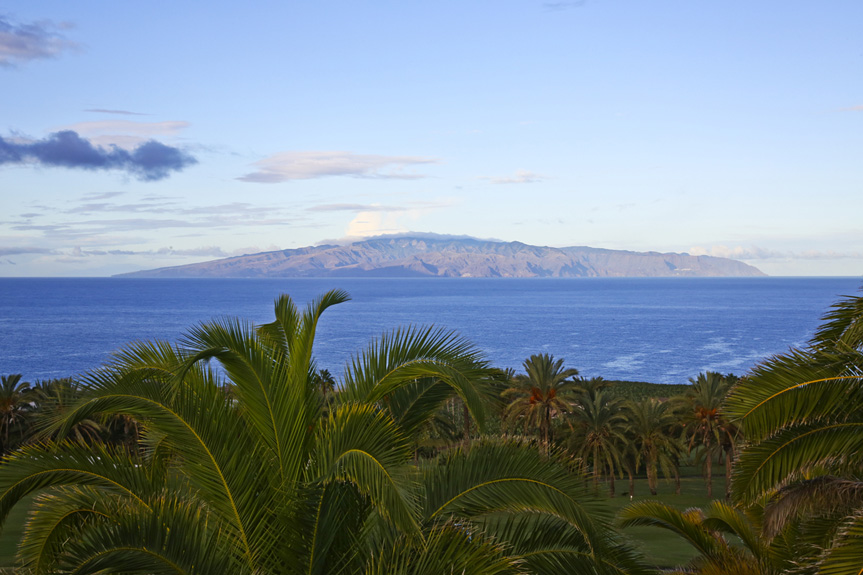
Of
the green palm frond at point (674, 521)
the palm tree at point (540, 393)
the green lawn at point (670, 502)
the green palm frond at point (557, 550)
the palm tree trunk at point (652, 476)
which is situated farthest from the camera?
the palm tree trunk at point (652, 476)

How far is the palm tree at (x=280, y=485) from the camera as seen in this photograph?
17.7ft

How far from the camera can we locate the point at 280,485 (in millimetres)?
6324

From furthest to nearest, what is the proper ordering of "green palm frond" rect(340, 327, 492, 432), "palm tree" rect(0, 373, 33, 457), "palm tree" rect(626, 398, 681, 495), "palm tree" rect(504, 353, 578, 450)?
"palm tree" rect(626, 398, 681, 495), "palm tree" rect(504, 353, 578, 450), "palm tree" rect(0, 373, 33, 457), "green palm frond" rect(340, 327, 492, 432)

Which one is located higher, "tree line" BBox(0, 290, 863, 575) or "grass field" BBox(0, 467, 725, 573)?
"tree line" BBox(0, 290, 863, 575)

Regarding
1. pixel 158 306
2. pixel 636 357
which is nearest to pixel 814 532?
pixel 636 357

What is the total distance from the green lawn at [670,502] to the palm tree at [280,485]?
12.5 meters

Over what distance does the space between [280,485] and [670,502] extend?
36.7m

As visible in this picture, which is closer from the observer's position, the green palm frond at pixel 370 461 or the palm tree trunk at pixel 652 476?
the green palm frond at pixel 370 461

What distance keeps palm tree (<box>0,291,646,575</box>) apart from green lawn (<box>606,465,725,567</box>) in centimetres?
1247

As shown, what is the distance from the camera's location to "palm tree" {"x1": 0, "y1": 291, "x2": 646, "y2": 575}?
17.7 feet

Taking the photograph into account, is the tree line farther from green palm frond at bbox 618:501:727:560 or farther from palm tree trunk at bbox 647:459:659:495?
palm tree trunk at bbox 647:459:659:495


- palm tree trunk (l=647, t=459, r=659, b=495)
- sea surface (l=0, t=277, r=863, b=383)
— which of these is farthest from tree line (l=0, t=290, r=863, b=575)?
sea surface (l=0, t=277, r=863, b=383)

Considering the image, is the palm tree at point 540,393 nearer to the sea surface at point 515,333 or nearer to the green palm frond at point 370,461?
the sea surface at point 515,333

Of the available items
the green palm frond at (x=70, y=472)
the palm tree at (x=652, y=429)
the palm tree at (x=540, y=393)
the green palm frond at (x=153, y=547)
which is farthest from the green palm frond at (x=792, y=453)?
the palm tree at (x=652, y=429)
